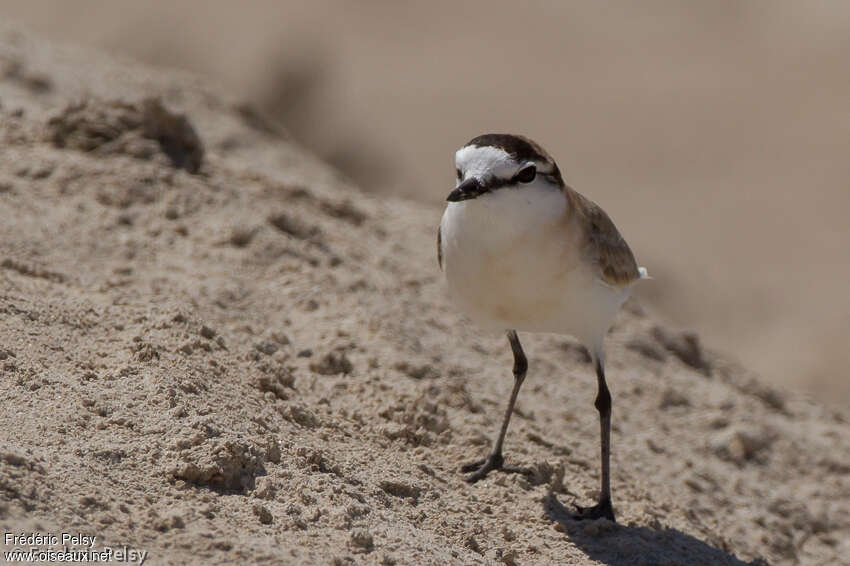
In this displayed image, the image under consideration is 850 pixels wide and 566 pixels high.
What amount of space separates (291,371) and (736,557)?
2.41 metres

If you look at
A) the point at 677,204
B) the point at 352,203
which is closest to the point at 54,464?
the point at 352,203

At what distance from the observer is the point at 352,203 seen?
825 centimetres

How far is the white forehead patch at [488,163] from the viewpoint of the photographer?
187 inches

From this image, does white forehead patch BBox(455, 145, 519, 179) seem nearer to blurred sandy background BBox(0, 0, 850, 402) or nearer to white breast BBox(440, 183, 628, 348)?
white breast BBox(440, 183, 628, 348)

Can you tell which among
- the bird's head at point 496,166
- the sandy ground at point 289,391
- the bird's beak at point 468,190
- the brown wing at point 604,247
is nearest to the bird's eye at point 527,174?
the bird's head at point 496,166

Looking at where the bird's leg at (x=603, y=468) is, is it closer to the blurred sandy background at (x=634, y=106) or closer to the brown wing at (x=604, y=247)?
the brown wing at (x=604, y=247)

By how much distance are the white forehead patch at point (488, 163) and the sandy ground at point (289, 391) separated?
1.36 metres

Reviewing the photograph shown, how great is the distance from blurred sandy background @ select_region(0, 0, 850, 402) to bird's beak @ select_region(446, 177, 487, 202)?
20.9 ft

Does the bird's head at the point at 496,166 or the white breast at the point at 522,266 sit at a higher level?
the bird's head at the point at 496,166

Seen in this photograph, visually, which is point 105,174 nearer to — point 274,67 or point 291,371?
point 291,371

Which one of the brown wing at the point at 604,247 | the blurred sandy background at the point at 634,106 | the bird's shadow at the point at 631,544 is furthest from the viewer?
the blurred sandy background at the point at 634,106

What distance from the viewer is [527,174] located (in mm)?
4852

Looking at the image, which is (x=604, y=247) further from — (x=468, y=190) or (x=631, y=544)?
(x=631, y=544)

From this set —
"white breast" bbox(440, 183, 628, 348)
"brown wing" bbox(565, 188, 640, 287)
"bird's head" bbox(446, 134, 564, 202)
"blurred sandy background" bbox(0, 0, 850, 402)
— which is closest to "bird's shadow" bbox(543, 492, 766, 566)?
"white breast" bbox(440, 183, 628, 348)
